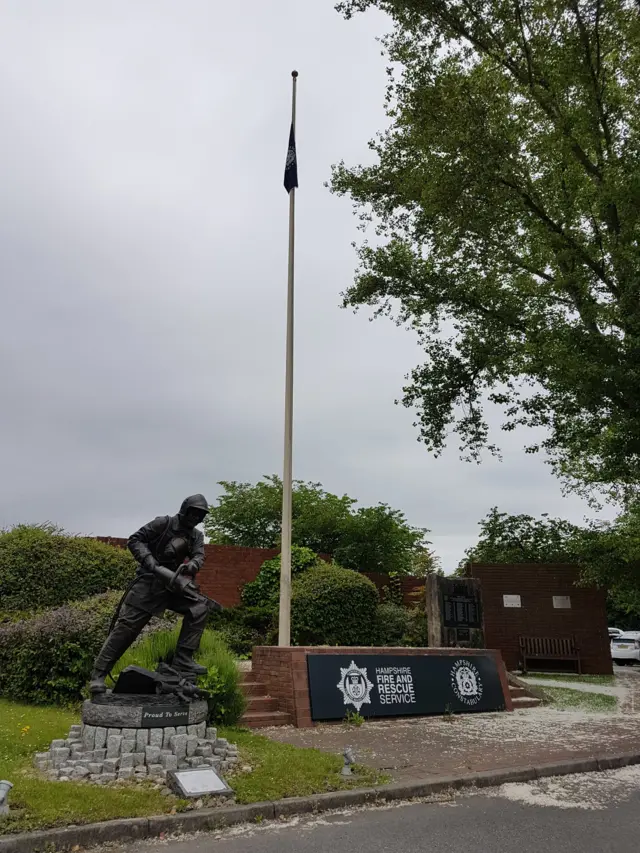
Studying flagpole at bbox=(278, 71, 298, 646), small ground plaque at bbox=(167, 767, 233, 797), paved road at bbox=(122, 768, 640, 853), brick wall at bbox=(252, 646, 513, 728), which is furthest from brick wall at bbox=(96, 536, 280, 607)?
paved road at bbox=(122, 768, 640, 853)

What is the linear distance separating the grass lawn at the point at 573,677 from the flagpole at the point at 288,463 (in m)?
8.71

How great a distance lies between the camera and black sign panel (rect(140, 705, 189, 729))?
19.7 feet

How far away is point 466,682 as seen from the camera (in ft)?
35.4

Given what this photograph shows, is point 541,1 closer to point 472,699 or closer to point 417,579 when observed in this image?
point 472,699

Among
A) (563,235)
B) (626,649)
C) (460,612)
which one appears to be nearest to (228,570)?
(460,612)

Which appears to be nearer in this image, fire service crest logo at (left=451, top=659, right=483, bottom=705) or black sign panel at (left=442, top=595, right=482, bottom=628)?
fire service crest logo at (left=451, top=659, right=483, bottom=705)

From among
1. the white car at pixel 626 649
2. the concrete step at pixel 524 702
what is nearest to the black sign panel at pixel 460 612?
the concrete step at pixel 524 702

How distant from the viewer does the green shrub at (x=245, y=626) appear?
1393 cm

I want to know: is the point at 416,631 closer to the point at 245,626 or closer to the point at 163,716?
the point at 245,626

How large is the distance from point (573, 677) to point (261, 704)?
10.5 meters

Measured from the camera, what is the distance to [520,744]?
7.98 meters

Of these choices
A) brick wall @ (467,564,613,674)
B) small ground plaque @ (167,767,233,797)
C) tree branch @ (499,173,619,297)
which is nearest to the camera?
small ground plaque @ (167,767,233,797)

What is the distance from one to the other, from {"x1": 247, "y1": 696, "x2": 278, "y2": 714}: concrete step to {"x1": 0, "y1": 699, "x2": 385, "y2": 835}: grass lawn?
3.98 ft

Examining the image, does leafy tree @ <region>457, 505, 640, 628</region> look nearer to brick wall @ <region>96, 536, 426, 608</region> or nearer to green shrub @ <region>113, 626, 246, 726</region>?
brick wall @ <region>96, 536, 426, 608</region>
